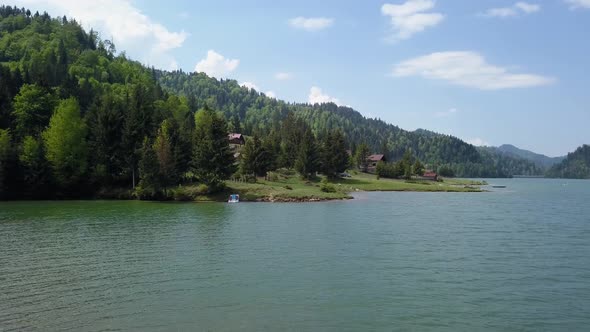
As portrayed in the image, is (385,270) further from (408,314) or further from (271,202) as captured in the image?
(271,202)

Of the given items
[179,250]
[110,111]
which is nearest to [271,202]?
[110,111]

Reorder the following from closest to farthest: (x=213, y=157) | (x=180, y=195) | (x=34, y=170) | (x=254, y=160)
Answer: (x=180, y=195) < (x=34, y=170) < (x=213, y=157) < (x=254, y=160)

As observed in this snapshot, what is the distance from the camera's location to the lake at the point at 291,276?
2072 cm

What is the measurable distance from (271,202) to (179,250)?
52.8m

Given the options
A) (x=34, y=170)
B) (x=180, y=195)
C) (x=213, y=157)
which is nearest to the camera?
(x=180, y=195)

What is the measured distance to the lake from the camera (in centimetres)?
2072

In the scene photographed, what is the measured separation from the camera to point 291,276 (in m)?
28.6

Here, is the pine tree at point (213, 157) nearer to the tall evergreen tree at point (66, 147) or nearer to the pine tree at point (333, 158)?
the tall evergreen tree at point (66, 147)

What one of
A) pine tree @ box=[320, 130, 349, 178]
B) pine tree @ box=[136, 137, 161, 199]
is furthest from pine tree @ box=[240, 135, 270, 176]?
pine tree @ box=[320, 130, 349, 178]

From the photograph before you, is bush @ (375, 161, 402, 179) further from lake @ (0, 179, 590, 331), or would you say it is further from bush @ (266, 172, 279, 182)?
lake @ (0, 179, 590, 331)

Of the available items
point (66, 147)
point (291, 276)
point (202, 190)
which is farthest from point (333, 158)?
point (291, 276)

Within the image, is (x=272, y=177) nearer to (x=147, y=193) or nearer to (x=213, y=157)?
(x=213, y=157)

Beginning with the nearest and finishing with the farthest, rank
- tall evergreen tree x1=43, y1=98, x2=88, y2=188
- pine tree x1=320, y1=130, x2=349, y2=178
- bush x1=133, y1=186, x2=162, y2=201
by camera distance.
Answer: bush x1=133, y1=186, x2=162, y2=201 < tall evergreen tree x1=43, y1=98, x2=88, y2=188 < pine tree x1=320, y1=130, x2=349, y2=178

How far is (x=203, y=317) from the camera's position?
2058cm
